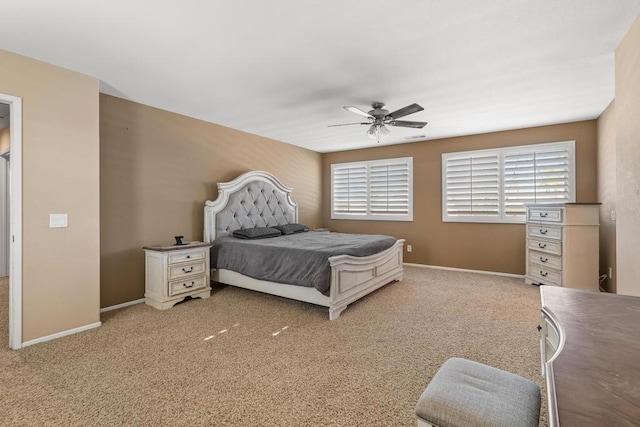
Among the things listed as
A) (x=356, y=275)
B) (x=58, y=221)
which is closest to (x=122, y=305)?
(x=58, y=221)

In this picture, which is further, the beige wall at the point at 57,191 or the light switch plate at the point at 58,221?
the light switch plate at the point at 58,221

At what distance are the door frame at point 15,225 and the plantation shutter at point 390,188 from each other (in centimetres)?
533

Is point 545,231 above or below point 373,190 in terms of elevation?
below

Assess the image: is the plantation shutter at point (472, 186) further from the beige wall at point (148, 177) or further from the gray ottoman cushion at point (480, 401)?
the gray ottoman cushion at point (480, 401)

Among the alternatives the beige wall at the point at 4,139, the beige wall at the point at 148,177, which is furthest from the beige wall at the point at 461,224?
the beige wall at the point at 4,139

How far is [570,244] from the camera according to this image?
3850 mm

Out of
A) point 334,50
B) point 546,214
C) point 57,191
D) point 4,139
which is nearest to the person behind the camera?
point 334,50

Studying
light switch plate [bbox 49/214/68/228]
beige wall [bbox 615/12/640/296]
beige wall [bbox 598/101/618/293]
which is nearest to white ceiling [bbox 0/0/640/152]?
beige wall [bbox 615/12/640/296]

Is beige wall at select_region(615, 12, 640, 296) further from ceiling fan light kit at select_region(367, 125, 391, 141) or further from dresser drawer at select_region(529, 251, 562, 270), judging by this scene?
ceiling fan light kit at select_region(367, 125, 391, 141)

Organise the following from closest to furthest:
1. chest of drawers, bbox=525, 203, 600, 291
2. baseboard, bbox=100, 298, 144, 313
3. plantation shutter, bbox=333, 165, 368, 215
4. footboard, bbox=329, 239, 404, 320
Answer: footboard, bbox=329, 239, 404, 320 < baseboard, bbox=100, 298, 144, 313 < chest of drawers, bbox=525, 203, 600, 291 < plantation shutter, bbox=333, 165, 368, 215

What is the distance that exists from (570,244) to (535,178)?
4.57 ft

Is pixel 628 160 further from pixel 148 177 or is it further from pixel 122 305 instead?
pixel 122 305

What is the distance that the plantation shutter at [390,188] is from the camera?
6.07 m

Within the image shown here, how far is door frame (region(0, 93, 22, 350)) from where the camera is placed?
8.48ft
